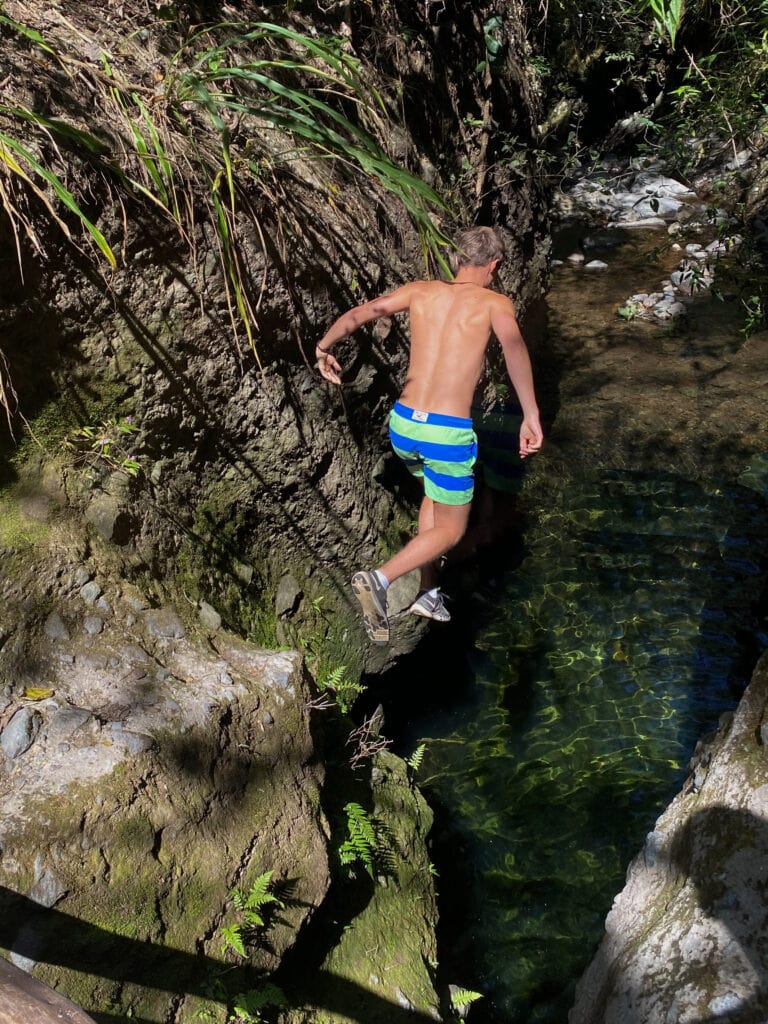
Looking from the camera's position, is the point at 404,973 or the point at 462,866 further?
the point at 462,866

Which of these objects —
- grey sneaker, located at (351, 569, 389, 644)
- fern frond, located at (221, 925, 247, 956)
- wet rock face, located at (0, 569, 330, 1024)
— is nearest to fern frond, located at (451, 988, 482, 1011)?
wet rock face, located at (0, 569, 330, 1024)

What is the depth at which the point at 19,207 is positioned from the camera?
257 centimetres

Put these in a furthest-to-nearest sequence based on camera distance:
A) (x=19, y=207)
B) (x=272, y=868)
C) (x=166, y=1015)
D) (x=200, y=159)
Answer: (x=200, y=159), (x=272, y=868), (x=19, y=207), (x=166, y=1015)

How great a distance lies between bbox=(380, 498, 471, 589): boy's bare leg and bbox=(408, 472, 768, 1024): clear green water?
4.41 ft

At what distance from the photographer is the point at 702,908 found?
2.49m

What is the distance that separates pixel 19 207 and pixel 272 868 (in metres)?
2.42

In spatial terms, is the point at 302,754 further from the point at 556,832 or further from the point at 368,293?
the point at 368,293

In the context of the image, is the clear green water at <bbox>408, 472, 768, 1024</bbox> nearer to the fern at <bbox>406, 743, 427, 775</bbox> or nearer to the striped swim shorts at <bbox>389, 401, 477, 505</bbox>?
the fern at <bbox>406, 743, 427, 775</bbox>

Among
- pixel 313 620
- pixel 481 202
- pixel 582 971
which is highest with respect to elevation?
pixel 481 202

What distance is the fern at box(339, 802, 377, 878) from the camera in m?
3.14

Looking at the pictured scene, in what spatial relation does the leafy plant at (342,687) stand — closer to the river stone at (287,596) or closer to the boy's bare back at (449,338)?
the river stone at (287,596)

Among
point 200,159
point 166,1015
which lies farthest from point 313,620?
point 200,159

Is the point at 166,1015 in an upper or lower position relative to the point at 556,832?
upper

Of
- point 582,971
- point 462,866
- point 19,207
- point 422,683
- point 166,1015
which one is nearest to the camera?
point 166,1015
